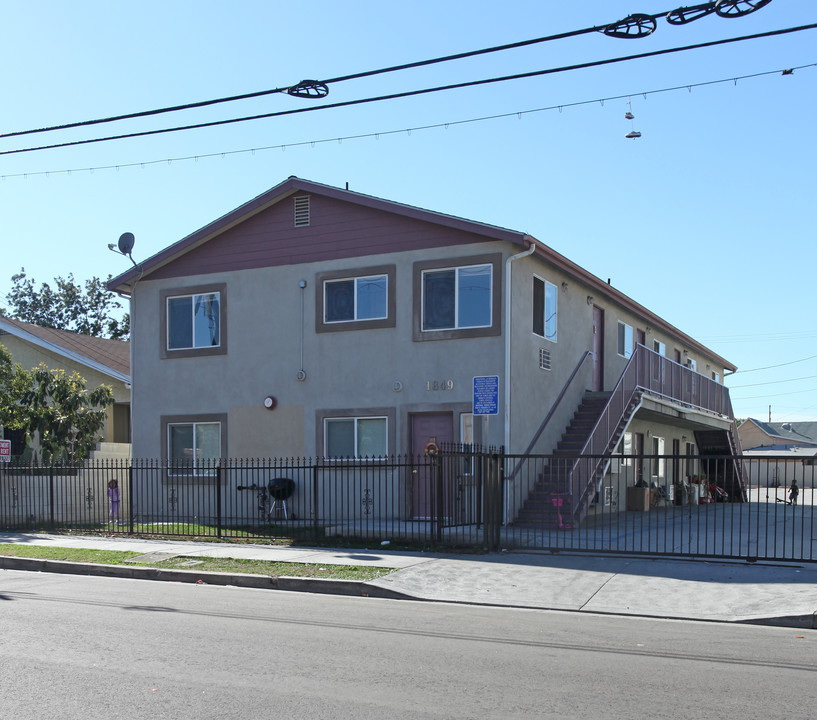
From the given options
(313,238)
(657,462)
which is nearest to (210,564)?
(313,238)

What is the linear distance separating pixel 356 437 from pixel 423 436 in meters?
1.58

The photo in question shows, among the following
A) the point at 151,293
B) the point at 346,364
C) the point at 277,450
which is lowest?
the point at 277,450

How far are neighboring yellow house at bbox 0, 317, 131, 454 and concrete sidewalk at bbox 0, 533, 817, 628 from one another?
13647mm

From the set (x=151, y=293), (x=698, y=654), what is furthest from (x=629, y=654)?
(x=151, y=293)

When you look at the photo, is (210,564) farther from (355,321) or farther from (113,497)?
(113,497)

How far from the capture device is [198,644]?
788 centimetres

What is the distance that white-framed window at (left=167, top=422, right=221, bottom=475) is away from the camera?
70.3ft

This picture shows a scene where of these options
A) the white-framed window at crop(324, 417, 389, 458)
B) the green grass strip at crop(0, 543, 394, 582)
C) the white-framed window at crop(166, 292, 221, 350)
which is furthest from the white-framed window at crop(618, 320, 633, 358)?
the green grass strip at crop(0, 543, 394, 582)

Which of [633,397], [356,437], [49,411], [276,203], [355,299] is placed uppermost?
[276,203]

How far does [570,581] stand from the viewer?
1181 centimetres

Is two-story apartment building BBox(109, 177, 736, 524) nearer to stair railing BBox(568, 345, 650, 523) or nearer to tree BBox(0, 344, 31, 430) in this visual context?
stair railing BBox(568, 345, 650, 523)

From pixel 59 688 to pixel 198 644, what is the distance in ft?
5.44

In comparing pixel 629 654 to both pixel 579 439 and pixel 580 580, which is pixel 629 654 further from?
pixel 579 439

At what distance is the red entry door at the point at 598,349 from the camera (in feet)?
78.3
